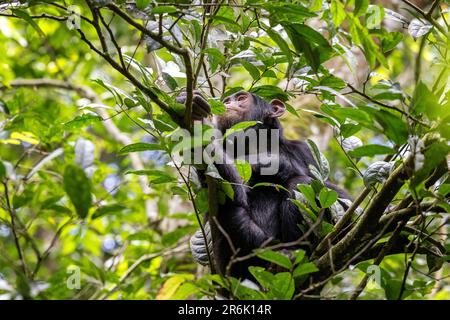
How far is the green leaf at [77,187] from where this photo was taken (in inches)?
83.7

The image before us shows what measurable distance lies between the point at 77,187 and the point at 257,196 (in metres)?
2.81

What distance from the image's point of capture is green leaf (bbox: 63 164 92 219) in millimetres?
2125

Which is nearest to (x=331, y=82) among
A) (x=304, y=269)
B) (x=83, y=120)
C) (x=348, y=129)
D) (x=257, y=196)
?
(x=348, y=129)

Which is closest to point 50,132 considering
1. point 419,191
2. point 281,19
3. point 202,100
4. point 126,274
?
point 126,274

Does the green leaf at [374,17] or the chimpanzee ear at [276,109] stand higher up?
the green leaf at [374,17]

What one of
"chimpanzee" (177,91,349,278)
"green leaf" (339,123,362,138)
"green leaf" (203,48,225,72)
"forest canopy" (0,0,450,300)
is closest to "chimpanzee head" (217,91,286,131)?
"chimpanzee" (177,91,349,278)

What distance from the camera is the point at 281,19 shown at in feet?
9.62

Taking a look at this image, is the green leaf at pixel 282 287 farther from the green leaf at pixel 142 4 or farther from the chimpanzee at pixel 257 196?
the green leaf at pixel 142 4

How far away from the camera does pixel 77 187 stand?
7.01 ft

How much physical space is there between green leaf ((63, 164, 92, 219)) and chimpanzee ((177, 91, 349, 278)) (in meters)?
1.41

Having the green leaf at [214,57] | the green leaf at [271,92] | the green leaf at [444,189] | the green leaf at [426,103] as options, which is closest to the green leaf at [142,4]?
the green leaf at [214,57]

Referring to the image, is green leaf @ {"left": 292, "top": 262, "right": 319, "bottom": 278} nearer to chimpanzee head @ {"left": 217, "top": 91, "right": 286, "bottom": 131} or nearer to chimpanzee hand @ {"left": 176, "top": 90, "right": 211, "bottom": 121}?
chimpanzee hand @ {"left": 176, "top": 90, "right": 211, "bottom": 121}

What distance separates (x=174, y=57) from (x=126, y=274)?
275cm

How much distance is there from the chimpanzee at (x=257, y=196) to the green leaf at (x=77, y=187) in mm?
1405
